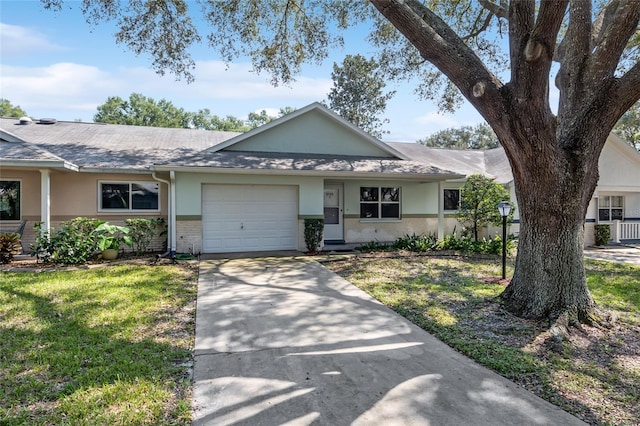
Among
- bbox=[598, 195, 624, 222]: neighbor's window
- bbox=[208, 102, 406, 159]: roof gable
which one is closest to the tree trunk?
bbox=[208, 102, 406, 159]: roof gable

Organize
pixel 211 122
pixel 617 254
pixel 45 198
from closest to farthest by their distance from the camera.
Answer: pixel 45 198 < pixel 617 254 < pixel 211 122

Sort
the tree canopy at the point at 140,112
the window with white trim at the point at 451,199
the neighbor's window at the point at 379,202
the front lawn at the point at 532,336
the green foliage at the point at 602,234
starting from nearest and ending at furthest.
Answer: the front lawn at the point at 532,336 < the neighbor's window at the point at 379,202 < the window with white trim at the point at 451,199 < the green foliage at the point at 602,234 < the tree canopy at the point at 140,112

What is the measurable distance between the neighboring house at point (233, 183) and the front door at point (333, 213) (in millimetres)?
39

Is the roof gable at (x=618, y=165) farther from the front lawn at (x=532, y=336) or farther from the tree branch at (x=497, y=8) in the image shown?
the tree branch at (x=497, y=8)

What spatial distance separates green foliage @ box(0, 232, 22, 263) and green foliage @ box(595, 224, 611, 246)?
840 inches

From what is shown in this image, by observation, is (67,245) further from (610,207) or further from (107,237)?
(610,207)

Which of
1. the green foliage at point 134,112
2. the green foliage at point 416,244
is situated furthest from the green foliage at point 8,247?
the green foliage at point 134,112

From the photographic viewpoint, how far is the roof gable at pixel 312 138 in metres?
13.3

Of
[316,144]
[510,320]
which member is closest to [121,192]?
[316,144]

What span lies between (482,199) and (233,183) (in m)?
8.53

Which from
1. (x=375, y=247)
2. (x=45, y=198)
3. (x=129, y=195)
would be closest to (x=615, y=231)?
(x=375, y=247)

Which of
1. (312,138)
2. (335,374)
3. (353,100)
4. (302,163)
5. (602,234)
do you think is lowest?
(335,374)

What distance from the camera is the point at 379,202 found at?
1448 cm

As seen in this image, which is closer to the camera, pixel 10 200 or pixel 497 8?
pixel 497 8
